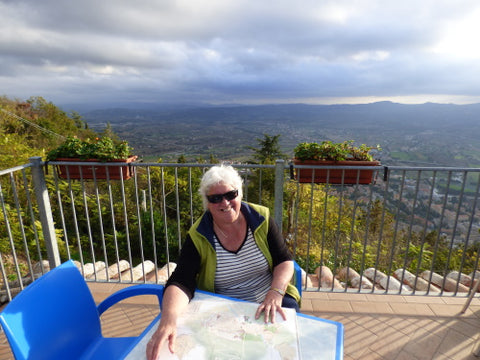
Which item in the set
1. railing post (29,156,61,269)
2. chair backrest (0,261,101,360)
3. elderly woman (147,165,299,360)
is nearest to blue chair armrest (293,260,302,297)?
elderly woman (147,165,299,360)

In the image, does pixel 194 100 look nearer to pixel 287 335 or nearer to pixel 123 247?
pixel 123 247

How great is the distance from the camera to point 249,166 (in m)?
2.26

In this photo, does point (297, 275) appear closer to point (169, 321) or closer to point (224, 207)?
point (224, 207)

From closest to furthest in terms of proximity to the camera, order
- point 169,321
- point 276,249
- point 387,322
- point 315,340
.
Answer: point 315,340
point 169,321
point 276,249
point 387,322

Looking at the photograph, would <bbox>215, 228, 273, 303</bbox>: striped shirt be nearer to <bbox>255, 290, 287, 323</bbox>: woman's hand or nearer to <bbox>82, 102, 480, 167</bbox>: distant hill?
<bbox>255, 290, 287, 323</bbox>: woman's hand

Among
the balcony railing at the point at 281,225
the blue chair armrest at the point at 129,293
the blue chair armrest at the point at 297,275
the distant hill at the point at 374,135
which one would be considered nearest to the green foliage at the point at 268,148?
the distant hill at the point at 374,135

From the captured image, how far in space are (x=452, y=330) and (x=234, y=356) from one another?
2281 millimetres

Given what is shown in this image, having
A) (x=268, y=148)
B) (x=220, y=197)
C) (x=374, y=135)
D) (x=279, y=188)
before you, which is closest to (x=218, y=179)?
(x=220, y=197)

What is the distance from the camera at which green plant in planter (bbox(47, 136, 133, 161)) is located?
247cm

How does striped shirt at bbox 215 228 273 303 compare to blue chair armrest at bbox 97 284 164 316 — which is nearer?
blue chair armrest at bbox 97 284 164 316

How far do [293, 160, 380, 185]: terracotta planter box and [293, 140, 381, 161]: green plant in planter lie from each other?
45mm

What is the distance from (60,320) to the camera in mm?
1207

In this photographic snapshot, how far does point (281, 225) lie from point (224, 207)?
1.12 metres

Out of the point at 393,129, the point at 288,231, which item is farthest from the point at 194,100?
the point at 288,231
